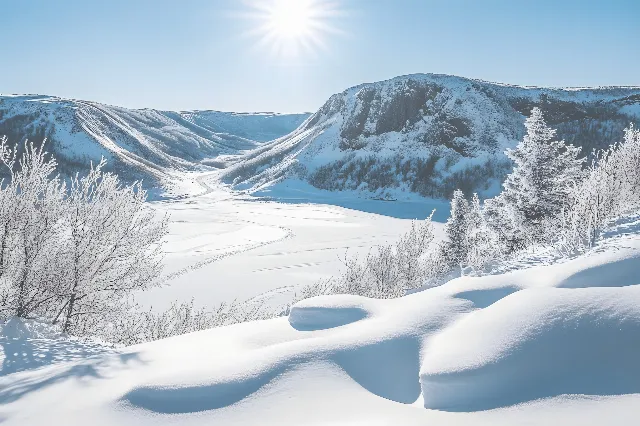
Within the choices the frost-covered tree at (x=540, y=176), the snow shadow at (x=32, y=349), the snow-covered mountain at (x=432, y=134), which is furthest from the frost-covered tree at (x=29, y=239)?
the snow-covered mountain at (x=432, y=134)

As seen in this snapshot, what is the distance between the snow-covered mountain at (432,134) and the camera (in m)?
87.1

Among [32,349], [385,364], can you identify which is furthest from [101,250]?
[385,364]

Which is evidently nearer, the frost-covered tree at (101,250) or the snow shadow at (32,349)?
the snow shadow at (32,349)

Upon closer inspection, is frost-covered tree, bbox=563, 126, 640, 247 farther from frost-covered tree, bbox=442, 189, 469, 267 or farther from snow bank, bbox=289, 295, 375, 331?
→ frost-covered tree, bbox=442, 189, 469, 267

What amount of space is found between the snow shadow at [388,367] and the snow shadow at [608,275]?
2787mm

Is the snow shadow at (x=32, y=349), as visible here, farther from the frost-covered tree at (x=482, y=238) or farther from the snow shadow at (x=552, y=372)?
the frost-covered tree at (x=482, y=238)

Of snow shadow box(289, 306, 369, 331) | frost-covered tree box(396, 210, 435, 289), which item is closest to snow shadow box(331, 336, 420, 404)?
snow shadow box(289, 306, 369, 331)

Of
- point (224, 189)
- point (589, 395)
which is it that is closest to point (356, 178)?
point (224, 189)

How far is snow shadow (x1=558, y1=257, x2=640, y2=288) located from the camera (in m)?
5.39

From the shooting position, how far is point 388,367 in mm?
4312

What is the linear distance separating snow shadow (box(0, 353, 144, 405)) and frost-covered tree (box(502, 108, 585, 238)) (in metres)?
16.3

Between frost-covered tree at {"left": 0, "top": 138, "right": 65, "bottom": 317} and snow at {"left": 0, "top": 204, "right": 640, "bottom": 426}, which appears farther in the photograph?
frost-covered tree at {"left": 0, "top": 138, "right": 65, "bottom": 317}

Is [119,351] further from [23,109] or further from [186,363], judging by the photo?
[23,109]

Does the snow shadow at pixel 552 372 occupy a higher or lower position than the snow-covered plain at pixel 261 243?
higher
